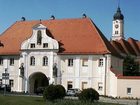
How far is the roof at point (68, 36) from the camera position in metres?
61.0

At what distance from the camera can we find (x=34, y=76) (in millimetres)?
65000

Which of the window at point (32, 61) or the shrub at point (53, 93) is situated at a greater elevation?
the window at point (32, 61)

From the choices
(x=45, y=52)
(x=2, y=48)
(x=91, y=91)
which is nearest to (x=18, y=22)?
(x=2, y=48)

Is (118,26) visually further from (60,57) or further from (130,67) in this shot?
(60,57)

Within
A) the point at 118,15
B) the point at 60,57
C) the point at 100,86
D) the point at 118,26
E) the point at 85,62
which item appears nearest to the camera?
the point at 100,86

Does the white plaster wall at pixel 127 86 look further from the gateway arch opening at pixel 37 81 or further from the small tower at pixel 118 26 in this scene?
the small tower at pixel 118 26

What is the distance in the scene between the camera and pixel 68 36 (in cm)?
6412

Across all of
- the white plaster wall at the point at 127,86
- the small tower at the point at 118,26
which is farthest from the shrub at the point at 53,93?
the small tower at the point at 118,26

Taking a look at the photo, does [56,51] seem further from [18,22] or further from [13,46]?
[18,22]

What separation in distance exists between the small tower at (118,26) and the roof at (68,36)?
75043mm

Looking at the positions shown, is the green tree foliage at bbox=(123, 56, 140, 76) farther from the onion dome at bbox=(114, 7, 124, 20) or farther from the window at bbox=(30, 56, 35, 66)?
the onion dome at bbox=(114, 7, 124, 20)

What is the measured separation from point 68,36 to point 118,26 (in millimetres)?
80825

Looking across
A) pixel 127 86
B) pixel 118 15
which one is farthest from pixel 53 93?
pixel 118 15

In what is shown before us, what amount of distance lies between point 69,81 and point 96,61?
516cm
